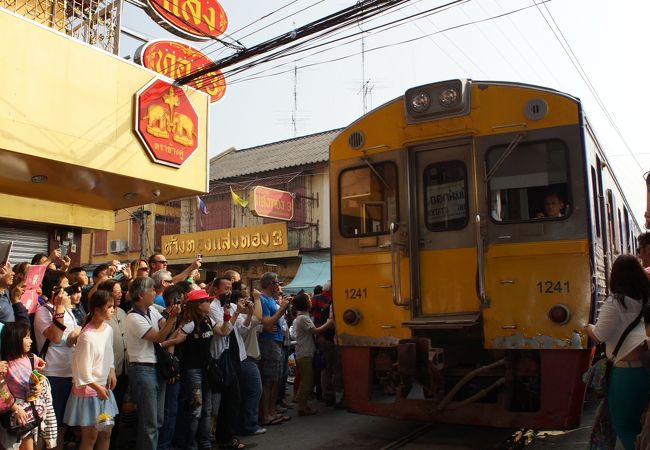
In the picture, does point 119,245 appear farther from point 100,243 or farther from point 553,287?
point 553,287

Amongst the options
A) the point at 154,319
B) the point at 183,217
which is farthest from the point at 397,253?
Answer: the point at 183,217

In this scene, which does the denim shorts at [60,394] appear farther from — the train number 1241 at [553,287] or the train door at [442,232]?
the train number 1241 at [553,287]

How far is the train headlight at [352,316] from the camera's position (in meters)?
6.38

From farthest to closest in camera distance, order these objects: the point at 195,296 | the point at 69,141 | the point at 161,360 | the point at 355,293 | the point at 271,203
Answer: the point at 271,203, the point at 69,141, the point at 355,293, the point at 195,296, the point at 161,360

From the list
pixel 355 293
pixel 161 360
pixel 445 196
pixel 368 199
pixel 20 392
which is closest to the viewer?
pixel 20 392

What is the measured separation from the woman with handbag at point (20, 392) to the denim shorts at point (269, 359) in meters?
3.55

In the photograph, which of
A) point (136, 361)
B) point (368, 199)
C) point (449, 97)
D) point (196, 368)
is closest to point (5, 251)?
point (136, 361)

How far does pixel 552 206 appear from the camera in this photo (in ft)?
18.7

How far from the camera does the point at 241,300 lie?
6.63 meters

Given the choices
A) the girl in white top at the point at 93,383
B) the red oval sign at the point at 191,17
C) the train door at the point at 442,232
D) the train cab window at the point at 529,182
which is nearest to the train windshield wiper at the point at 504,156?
the train cab window at the point at 529,182

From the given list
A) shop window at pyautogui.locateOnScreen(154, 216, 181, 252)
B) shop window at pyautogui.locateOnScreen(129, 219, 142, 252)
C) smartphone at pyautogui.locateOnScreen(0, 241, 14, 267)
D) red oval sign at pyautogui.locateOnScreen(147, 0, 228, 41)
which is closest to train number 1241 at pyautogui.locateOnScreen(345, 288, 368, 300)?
smartphone at pyautogui.locateOnScreen(0, 241, 14, 267)

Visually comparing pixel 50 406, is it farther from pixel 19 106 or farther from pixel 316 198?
pixel 316 198

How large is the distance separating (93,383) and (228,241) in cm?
2064

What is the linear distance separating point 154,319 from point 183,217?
23478 millimetres
